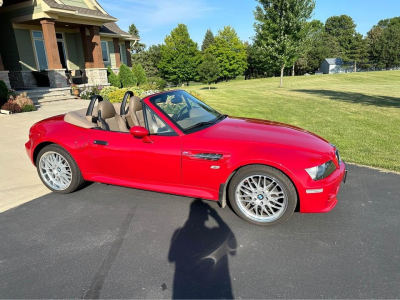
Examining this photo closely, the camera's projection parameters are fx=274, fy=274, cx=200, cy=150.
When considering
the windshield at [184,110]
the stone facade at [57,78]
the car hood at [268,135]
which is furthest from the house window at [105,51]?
the car hood at [268,135]

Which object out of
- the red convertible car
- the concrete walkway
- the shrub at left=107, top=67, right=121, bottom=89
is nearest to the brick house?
the shrub at left=107, top=67, right=121, bottom=89

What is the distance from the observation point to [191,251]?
276 cm

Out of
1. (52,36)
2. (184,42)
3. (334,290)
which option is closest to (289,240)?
(334,290)

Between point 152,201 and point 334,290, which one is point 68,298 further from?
point 334,290

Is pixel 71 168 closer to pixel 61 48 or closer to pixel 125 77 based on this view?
pixel 125 77

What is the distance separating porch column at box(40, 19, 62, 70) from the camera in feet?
48.4

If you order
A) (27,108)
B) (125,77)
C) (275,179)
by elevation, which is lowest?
(275,179)

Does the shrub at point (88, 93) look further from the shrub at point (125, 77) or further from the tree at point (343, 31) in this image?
the tree at point (343, 31)

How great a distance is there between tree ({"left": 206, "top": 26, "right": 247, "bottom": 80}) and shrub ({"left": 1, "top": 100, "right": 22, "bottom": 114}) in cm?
5294

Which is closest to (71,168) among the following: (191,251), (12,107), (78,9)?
(191,251)

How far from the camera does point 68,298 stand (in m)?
2.23

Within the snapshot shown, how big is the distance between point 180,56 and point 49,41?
3783cm

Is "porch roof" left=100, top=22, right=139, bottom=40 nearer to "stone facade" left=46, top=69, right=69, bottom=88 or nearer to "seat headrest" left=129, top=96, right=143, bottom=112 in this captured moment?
"stone facade" left=46, top=69, right=69, bottom=88

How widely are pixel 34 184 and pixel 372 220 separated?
195 inches
